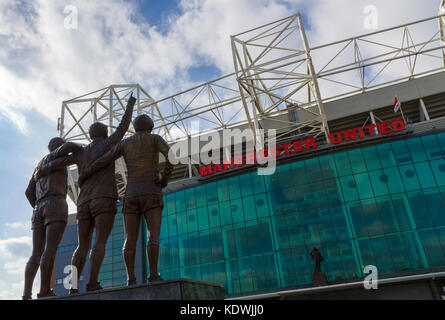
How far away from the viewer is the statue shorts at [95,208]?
657 cm

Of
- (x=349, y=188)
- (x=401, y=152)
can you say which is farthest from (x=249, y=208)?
(x=401, y=152)

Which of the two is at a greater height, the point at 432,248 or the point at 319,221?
the point at 319,221

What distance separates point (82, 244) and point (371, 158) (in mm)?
24366

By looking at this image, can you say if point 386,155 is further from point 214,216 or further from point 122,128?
point 122,128

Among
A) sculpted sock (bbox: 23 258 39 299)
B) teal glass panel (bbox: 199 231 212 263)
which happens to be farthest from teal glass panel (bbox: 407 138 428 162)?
sculpted sock (bbox: 23 258 39 299)

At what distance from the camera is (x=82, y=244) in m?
6.60

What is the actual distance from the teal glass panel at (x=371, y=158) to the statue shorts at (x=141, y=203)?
918 inches

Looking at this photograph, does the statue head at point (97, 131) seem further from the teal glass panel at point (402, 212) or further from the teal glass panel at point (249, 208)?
the teal glass panel at point (402, 212)

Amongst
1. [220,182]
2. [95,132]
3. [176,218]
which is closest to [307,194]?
[220,182]

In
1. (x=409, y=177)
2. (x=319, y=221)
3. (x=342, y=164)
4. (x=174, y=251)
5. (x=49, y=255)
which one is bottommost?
(x=49, y=255)

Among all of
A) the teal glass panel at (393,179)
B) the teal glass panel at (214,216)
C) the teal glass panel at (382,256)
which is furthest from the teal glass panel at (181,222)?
the teal glass panel at (393,179)

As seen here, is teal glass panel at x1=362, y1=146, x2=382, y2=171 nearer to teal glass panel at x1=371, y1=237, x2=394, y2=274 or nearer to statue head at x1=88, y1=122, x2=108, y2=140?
teal glass panel at x1=371, y1=237, x2=394, y2=274
